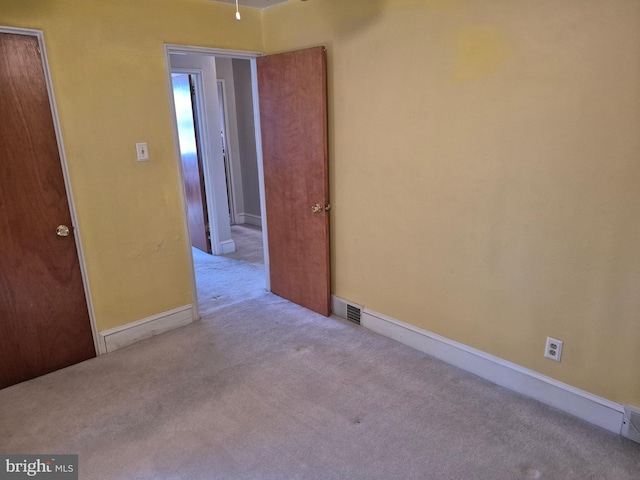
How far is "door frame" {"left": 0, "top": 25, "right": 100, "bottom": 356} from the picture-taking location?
91.6 inches

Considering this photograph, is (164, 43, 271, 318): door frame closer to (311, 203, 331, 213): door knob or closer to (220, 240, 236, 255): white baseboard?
(311, 203, 331, 213): door knob

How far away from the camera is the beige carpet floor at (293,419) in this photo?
1.89m

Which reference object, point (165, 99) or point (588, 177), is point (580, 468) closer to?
point (588, 177)

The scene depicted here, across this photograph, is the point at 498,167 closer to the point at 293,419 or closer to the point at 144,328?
the point at 293,419

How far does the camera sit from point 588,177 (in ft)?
6.29

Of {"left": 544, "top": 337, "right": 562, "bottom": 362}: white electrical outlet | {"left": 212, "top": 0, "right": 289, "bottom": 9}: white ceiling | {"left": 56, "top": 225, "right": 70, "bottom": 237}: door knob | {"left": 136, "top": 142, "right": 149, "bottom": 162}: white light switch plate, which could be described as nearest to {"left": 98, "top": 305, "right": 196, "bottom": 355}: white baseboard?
{"left": 56, "top": 225, "right": 70, "bottom": 237}: door knob

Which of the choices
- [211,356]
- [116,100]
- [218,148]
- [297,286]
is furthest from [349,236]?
[218,148]

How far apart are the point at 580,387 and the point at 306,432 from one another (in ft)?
4.61

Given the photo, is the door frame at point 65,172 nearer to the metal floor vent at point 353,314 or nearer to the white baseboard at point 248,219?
the metal floor vent at point 353,314

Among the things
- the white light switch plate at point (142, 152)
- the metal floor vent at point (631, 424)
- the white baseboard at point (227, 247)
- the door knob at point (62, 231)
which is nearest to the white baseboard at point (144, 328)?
the door knob at point (62, 231)

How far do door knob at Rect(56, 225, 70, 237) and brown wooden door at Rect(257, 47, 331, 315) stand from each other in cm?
154

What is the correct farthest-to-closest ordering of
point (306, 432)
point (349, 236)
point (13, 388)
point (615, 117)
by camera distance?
point (349, 236) → point (13, 388) → point (306, 432) → point (615, 117)

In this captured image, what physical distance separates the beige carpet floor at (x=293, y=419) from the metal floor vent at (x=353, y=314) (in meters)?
0.18

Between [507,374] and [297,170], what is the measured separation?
1.98 metres
